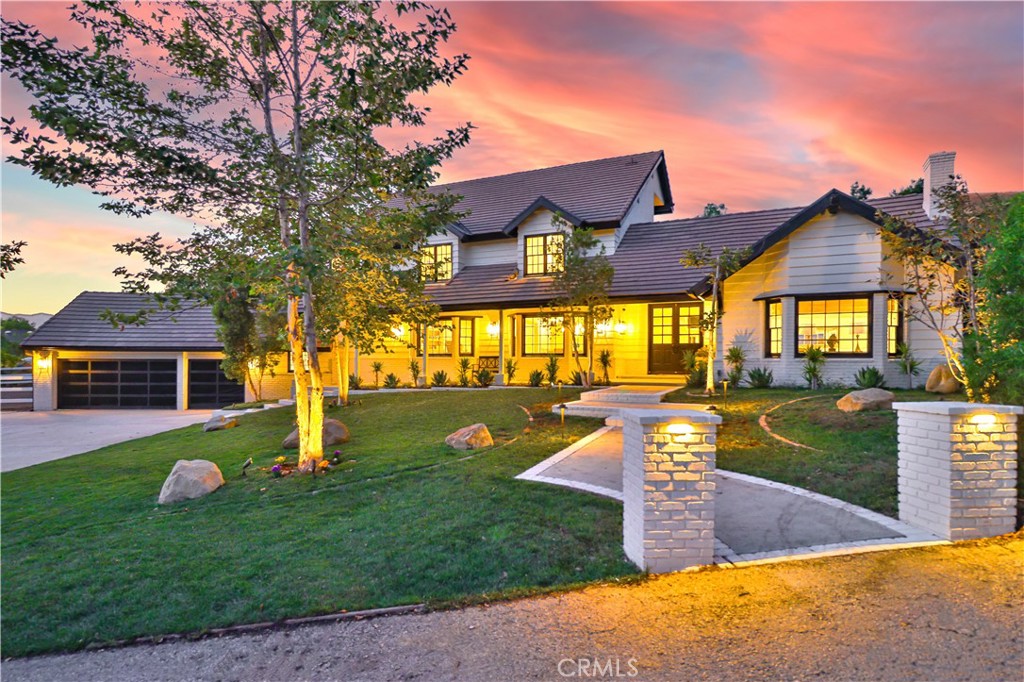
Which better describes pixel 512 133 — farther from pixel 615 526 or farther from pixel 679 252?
pixel 615 526

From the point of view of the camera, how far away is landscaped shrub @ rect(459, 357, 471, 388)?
1839 cm

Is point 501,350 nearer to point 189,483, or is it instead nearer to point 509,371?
point 509,371

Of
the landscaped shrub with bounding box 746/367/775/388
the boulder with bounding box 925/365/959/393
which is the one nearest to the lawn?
the boulder with bounding box 925/365/959/393

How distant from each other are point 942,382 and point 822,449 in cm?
561

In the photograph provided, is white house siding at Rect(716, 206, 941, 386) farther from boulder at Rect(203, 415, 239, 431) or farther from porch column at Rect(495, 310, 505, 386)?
boulder at Rect(203, 415, 239, 431)

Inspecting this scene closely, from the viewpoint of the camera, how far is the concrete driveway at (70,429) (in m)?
12.3

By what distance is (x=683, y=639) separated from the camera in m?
3.52

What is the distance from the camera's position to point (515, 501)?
641cm

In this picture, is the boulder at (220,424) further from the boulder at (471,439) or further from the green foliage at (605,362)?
the green foliage at (605,362)

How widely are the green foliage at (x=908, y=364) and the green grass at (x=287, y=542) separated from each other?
9648 millimetres

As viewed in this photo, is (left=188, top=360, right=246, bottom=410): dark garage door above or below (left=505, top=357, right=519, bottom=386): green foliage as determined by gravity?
below

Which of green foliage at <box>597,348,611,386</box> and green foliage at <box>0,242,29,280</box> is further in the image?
green foliage at <box>597,348,611,386</box>

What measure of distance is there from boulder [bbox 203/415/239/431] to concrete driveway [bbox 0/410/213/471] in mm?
2032

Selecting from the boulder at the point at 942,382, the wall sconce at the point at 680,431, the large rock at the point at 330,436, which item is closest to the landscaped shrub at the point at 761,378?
the boulder at the point at 942,382
